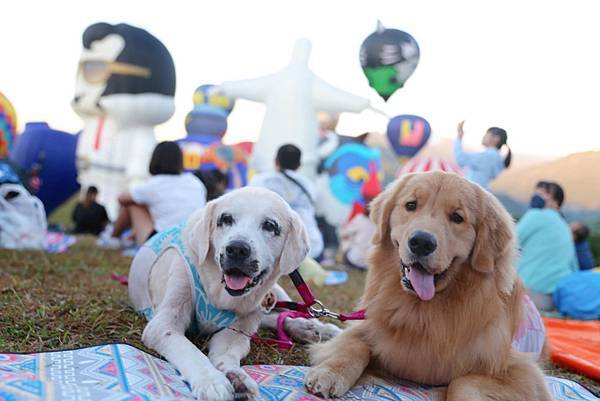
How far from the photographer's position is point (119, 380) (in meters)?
2.01

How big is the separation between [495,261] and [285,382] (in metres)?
1.13

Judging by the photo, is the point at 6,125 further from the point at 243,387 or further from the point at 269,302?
the point at 243,387

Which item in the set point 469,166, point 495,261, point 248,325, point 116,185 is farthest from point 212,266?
point 116,185

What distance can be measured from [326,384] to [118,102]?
419 inches

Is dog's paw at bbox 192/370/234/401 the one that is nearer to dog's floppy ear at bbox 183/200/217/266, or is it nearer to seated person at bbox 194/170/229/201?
dog's floppy ear at bbox 183/200/217/266

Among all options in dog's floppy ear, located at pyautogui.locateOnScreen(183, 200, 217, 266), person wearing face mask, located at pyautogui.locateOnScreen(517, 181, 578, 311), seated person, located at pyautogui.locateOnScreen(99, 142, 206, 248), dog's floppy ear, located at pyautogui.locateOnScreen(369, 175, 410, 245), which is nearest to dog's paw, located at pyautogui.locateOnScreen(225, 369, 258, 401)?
dog's floppy ear, located at pyautogui.locateOnScreen(183, 200, 217, 266)

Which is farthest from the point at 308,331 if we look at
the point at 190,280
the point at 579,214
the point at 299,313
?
the point at 579,214

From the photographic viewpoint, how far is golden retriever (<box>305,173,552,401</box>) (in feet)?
7.50

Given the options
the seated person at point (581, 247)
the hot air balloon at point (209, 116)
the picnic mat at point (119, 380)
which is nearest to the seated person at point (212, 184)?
the hot air balloon at point (209, 116)

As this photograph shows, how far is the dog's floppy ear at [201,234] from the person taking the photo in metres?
2.55

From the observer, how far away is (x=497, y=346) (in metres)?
2.35

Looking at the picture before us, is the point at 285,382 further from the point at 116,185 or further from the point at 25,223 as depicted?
the point at 116,185

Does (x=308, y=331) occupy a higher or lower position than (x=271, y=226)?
lower

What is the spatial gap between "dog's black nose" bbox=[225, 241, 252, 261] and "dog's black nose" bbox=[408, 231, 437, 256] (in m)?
0.73
